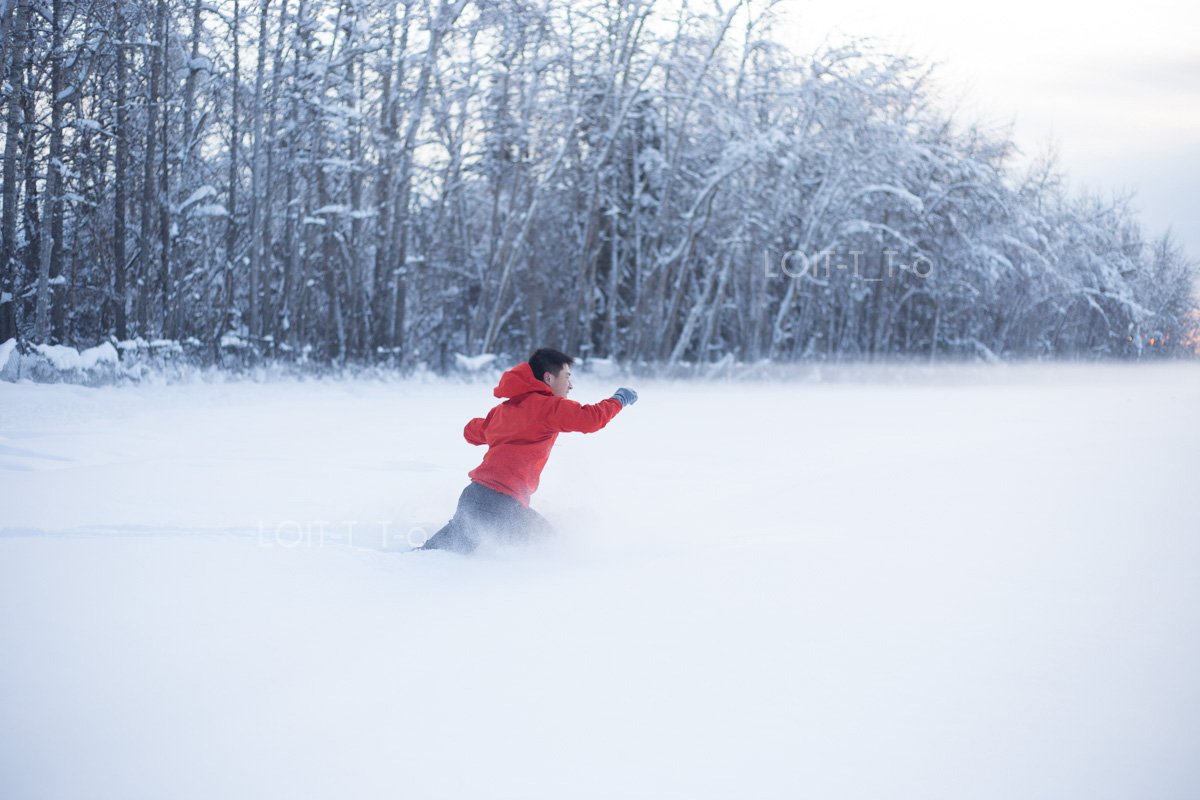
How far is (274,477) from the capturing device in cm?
520

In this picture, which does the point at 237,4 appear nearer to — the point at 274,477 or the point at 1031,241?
the point at 274,477

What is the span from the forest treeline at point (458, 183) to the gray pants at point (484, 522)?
7.21 metres

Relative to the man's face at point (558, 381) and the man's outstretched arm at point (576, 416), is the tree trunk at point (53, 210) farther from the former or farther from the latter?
the man's outstretched arm at point (576, 416)

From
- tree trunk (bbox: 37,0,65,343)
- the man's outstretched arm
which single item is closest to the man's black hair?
the man's outstretched arm

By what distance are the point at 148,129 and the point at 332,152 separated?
3222 mm

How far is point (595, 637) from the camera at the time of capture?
2.68 metres

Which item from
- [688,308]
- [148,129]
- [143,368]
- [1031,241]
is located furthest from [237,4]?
[1031,241]

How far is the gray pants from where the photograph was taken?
12.1 feet

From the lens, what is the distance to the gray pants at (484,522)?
12.1 feet

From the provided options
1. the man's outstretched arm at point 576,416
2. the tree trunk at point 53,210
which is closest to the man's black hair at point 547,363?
the man's outstretched arm at point 576,416

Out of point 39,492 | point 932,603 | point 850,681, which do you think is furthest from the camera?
point 39,492

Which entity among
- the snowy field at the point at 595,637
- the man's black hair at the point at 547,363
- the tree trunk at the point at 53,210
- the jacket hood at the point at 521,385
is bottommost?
the snowy field at the point at 595,637

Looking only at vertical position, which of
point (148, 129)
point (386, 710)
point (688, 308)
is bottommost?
point (386, 710)

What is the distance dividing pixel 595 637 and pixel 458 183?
12.5 metres
